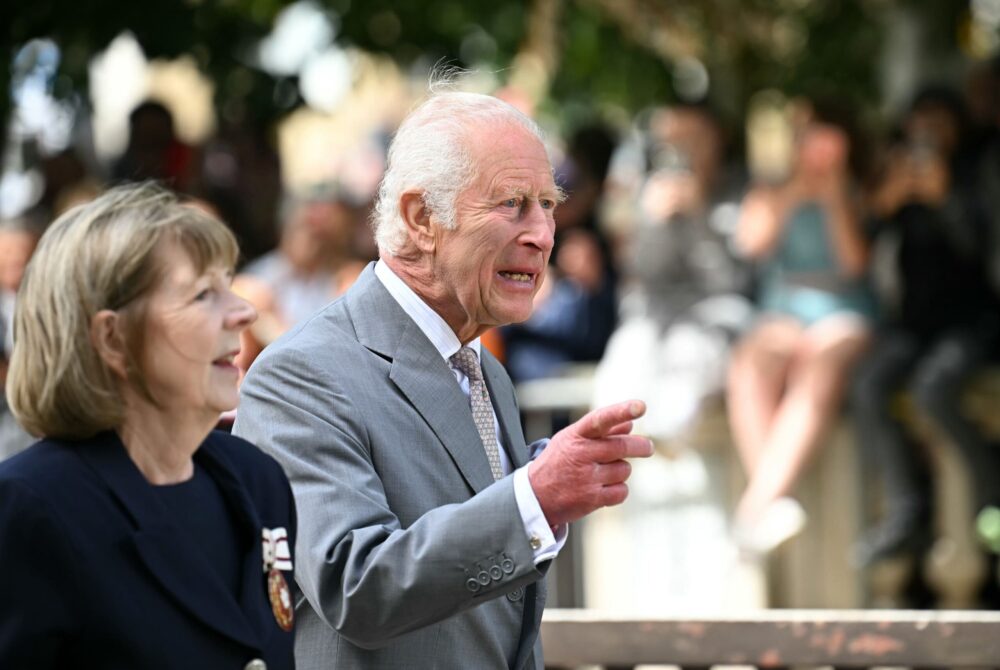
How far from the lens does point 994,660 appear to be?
374 cm

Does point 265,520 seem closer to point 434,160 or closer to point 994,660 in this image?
point 434,160

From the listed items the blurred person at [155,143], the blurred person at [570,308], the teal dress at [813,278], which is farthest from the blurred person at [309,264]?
the teal dress at [813,278]

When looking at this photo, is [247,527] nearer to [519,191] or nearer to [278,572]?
[278,572]

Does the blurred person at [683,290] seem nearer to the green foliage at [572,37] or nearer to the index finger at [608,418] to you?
the green foliage at [572,37]

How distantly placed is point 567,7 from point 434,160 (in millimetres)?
6687

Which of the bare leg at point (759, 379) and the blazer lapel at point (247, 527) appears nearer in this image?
the blazer lapel at point (247, 527)

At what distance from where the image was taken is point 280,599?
2697 millimetres

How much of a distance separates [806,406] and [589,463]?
436 centimetres

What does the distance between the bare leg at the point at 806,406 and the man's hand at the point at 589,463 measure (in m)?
4.25

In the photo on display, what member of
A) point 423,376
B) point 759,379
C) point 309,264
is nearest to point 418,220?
point 423,376

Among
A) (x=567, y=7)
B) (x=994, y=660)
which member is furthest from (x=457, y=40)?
(x=994, y=660)

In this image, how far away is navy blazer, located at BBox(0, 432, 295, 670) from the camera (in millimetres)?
2379

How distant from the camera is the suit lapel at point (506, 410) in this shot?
3227 millimetres

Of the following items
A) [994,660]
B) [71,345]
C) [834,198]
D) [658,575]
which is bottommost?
[658,575]
